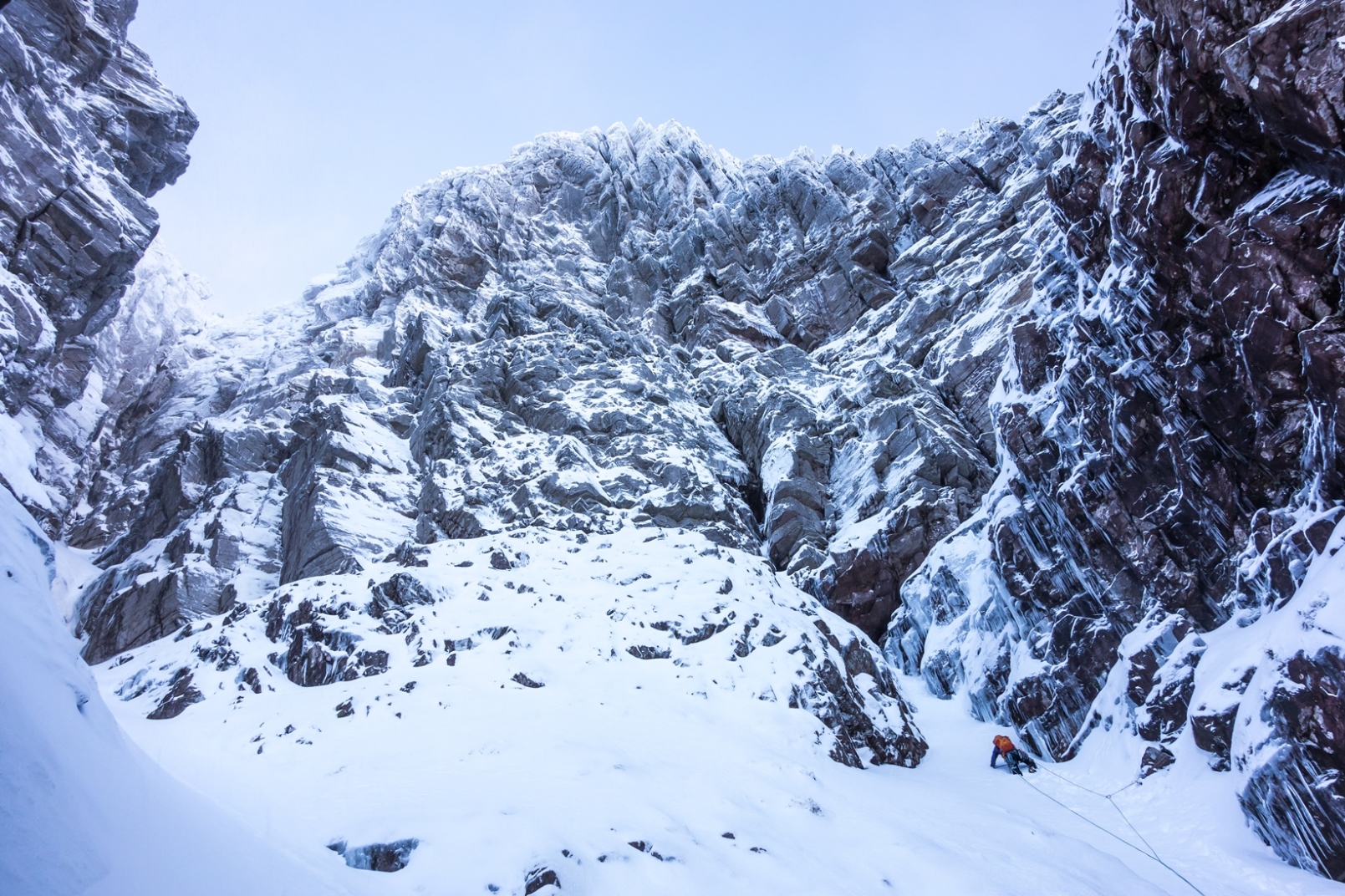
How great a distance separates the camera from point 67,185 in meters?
43.6

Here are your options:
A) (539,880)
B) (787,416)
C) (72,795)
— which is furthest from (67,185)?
(72,795)

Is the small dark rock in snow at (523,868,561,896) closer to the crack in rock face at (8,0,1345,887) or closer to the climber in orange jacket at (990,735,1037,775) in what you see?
the crack in rock face at (8,0,1345,887)

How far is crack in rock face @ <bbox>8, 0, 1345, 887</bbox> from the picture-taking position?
50.1 ft

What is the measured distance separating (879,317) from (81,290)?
197 ft

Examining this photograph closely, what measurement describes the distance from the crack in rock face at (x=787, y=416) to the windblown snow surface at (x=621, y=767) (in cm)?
39

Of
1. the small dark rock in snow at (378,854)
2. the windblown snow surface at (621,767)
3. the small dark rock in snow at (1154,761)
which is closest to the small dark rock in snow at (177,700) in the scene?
the windblown snow surface at (621,767)

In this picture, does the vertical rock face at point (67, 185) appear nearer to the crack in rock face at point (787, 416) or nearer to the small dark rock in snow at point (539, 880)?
the crack in rock face at point (787, 416)

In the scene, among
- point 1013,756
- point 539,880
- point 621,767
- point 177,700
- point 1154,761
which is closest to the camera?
point 539,880

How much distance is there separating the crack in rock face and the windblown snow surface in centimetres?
39

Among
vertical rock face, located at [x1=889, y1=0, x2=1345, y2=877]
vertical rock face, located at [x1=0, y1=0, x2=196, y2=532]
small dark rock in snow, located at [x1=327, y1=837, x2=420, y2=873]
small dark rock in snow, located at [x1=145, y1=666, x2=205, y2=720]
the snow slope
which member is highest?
vertical rock face, located at [x1=0, y1=0, x2=196, y2=532]

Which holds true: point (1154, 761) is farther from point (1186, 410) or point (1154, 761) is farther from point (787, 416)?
point (787, 416)

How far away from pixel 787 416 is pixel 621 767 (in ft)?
131

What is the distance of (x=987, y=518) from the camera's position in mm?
30953

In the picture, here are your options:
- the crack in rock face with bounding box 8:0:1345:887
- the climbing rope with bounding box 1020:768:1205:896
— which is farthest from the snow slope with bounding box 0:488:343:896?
the climbing rope with bounding box 1020:768:1205:896
